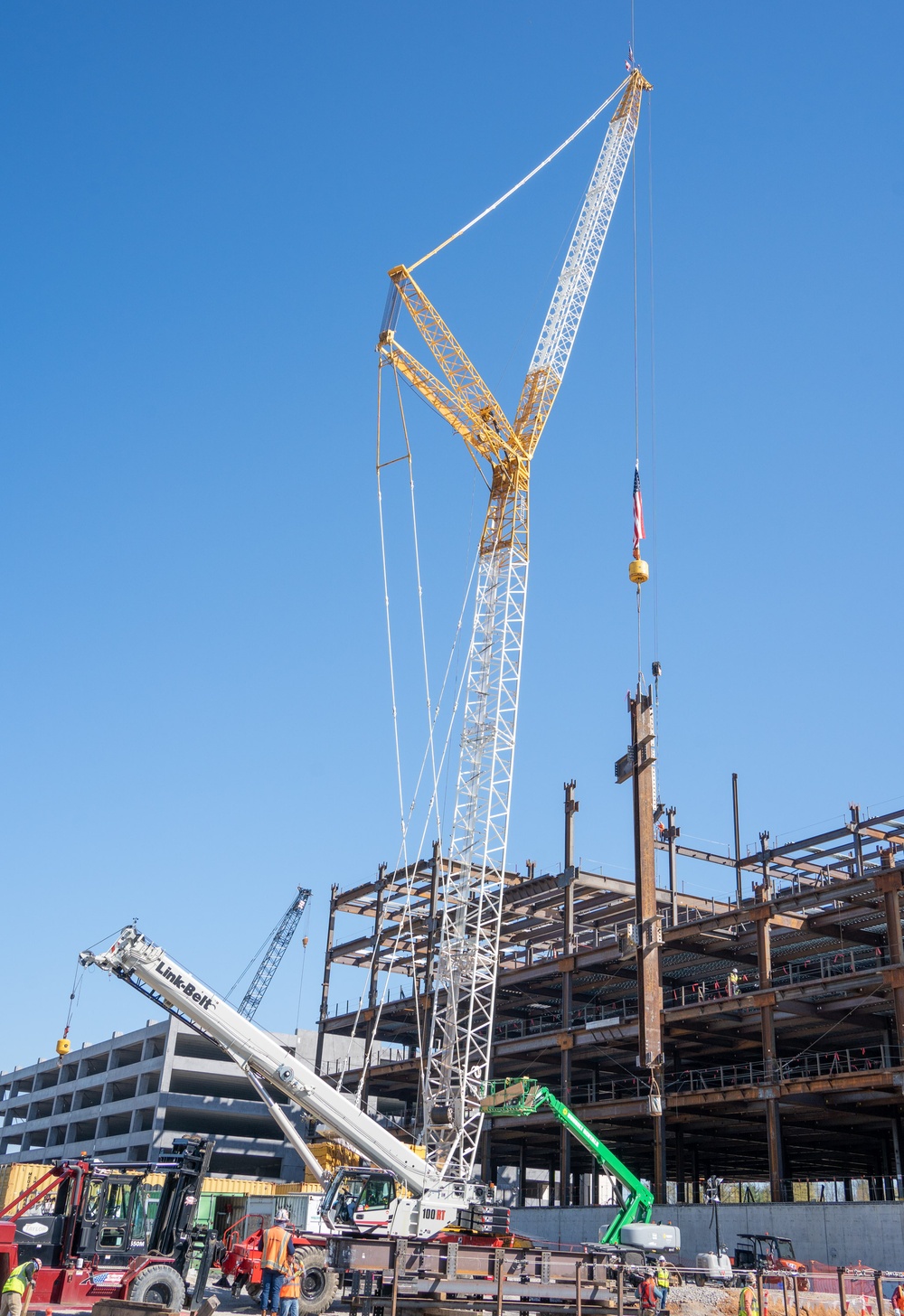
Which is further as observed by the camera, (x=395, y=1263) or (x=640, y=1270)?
(x=640, y=1270)

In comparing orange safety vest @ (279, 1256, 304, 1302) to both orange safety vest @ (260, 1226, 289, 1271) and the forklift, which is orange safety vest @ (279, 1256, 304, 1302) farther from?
the forklift

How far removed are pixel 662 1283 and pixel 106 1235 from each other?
14341mm

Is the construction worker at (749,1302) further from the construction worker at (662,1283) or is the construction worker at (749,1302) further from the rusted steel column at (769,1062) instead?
the rusted steel column at (769,1062)

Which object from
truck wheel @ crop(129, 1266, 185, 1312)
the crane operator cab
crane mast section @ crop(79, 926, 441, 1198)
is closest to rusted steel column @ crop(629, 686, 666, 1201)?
crane mast section @ crop(79, 926, 441, 1198)

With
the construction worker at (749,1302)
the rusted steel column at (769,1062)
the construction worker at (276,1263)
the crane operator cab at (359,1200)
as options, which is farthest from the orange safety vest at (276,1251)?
the rusted steel column at (769,1062)

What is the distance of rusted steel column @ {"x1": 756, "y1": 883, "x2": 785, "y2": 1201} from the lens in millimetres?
44531

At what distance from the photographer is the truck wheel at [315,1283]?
26.2 meters

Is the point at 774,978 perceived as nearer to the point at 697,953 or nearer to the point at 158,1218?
the point at 697,953

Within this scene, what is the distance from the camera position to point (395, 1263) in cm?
2200

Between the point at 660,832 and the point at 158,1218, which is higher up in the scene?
the point at 660,832

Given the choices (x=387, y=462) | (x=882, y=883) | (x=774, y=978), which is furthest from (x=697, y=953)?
(x=387, y=462)

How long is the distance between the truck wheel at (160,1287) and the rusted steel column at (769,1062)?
2911 cm

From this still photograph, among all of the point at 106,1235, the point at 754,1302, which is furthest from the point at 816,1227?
the point at 106,1235

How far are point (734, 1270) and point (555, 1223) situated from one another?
20.1m
